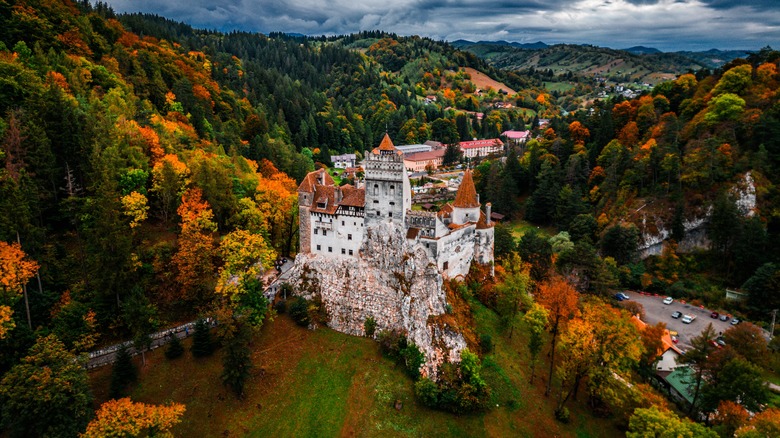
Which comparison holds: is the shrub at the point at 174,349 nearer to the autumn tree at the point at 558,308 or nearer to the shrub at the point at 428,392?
the shrub at the point at 428,392

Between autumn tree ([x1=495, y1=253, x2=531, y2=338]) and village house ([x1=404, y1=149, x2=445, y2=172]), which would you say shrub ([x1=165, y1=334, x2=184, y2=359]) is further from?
village house ([x1=404, y1=149, x2=445, y2=172])

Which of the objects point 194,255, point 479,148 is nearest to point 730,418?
point 194,255

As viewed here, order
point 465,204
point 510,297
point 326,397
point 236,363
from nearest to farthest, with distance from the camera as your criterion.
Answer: point 236,363
point 326,397
point 510,297
point 465,204

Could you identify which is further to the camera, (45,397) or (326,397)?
(326,397)

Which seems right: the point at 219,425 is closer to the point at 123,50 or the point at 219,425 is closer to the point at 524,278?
the point at 524,278

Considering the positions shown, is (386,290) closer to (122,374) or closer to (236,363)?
(236,363)

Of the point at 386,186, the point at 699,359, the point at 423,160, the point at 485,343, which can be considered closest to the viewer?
the point at 699,359
